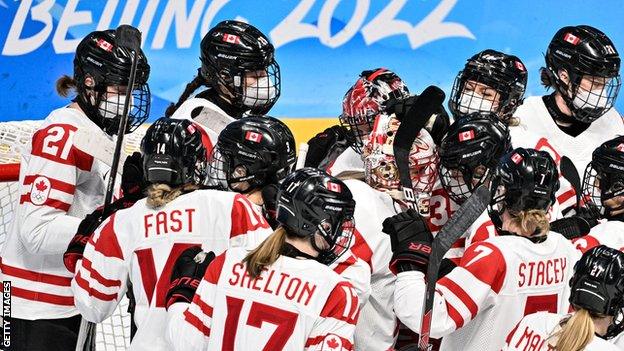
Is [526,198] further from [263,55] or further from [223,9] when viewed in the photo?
[223,9]

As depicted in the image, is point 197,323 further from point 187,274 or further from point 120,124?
point 120,124

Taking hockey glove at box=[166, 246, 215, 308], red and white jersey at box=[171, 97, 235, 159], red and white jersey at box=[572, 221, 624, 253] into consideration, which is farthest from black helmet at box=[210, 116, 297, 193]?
red and white jersey at box=[572, 221, 624, 253]

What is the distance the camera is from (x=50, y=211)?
516 cm

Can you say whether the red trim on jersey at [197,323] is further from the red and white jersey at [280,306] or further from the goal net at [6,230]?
the goal net at [6,230]

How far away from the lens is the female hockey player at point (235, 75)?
5.66 meters

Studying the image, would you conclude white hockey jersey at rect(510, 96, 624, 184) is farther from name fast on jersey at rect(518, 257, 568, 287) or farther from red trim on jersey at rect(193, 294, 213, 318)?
red trim on jersey at rect(193, 294, 213, 318)

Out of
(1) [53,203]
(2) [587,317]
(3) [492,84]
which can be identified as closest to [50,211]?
(1) [53,203]

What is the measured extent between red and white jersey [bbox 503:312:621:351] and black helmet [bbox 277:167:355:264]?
525mm

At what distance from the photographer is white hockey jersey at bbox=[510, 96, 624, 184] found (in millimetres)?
6020

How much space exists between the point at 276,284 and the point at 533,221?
82cm

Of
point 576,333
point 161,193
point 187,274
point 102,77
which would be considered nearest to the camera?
point 576,333

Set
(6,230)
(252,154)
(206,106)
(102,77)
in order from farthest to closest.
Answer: (6,230) < (206,106) < (102,77) < (252,154)

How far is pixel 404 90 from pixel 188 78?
295 cm

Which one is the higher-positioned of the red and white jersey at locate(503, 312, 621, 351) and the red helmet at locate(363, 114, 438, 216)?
the red helmet at locate(363, 114, 438, 216)
